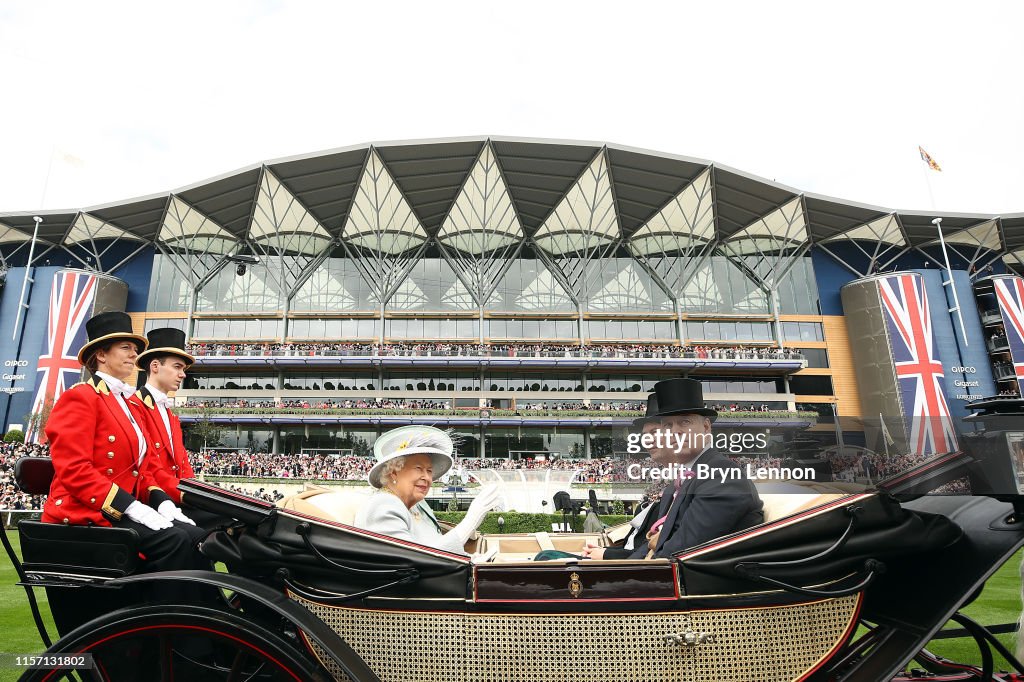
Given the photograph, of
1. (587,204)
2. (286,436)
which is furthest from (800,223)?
(286,436)

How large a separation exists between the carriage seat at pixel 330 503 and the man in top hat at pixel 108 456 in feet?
1.66

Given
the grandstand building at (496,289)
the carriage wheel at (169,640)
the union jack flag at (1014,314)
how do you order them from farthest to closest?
the union jack flag at (1014,314) → the grandstand building at (496,289) → the carriage wheel at (169,640)

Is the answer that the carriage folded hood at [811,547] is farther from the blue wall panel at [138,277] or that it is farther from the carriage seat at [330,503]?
the blue wall panel at [138,277]

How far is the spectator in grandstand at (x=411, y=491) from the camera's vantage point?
2828mm

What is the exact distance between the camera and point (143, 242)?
39938 millimetres

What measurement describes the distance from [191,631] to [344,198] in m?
36.3

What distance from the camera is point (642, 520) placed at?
3686 millimetres

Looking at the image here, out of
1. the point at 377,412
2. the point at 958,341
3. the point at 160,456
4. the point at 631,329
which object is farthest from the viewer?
the point at 631,329

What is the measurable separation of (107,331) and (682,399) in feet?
11.0

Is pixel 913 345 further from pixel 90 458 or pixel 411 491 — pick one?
pixel 90 458

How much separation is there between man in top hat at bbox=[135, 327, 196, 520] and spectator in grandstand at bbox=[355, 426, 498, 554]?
1.36 m

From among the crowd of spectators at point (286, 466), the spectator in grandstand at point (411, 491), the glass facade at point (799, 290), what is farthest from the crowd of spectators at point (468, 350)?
the spectator in grandstand at point (411, 491)

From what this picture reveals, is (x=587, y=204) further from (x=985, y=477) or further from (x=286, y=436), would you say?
(x=985, y=477)

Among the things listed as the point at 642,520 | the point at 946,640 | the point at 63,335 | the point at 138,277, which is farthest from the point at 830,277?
the point at 63,335
